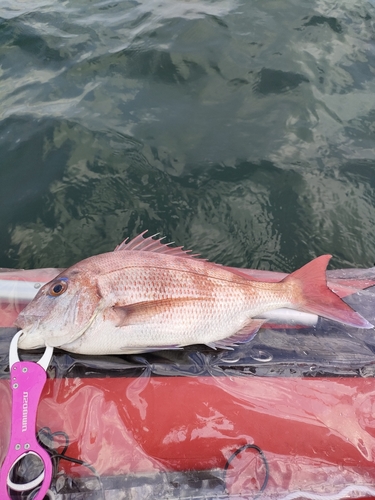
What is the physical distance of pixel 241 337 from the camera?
2.31 meters

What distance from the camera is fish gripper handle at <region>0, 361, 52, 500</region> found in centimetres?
170

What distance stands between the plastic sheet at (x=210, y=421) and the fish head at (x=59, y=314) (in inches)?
7.3

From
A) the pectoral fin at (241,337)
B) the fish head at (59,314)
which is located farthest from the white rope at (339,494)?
the fish head at (59,314)

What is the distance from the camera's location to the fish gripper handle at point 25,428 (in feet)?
5.58

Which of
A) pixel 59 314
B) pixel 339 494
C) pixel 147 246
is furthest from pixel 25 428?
pixel 339 494

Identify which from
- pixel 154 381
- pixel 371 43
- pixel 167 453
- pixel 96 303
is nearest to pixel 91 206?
pixel 96 303

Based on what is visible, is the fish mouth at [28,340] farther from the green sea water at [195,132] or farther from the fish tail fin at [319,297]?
the green sea water at [195,132]

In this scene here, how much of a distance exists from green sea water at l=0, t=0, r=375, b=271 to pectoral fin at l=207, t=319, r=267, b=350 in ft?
4.48

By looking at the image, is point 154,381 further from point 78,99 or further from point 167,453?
point 78,99

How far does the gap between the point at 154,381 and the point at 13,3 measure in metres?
7.69

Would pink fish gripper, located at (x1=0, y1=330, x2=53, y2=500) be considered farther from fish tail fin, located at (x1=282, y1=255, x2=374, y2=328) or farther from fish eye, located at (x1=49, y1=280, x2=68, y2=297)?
fish tail fin, located at (x1=282, y1=255, x2=374, y2=328)

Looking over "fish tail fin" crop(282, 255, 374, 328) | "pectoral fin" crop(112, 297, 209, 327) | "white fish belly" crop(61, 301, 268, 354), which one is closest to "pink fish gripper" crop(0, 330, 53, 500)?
"white fish belly" crop(61, 301, 268, 354)

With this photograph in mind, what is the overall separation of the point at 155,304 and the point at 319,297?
1.02 m

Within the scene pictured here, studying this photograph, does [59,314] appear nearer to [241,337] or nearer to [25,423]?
[25,423]
